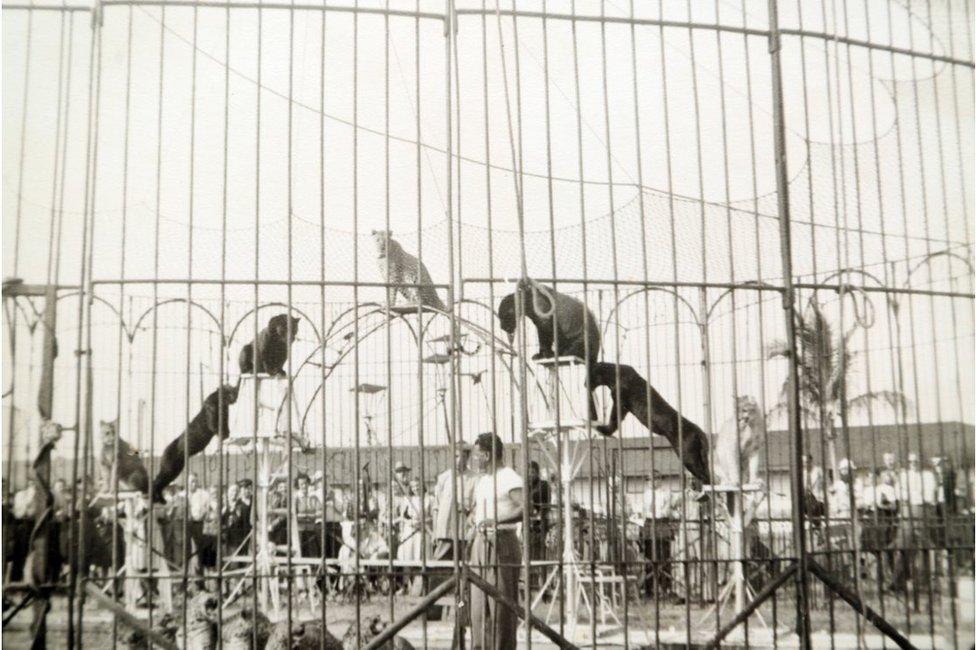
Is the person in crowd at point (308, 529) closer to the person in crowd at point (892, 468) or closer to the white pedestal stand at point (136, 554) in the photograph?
the white pedestal stand at point (136, 554)

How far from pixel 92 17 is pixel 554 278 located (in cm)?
283

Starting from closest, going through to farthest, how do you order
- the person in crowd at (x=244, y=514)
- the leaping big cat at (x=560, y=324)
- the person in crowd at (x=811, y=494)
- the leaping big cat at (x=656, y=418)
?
1. the person in crowd at (x=811, y=494)
2. the leaping big cat at (x=656, y=418)
3. the leaping big cat at (x=560, y=324)
4. the person in crowd at (x=244, y=514)

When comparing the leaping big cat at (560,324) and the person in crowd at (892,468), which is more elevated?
the leaping big cat at (560,324)

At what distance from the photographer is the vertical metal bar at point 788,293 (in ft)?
18.0

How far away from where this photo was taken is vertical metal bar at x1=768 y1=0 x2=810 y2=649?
5.48 m

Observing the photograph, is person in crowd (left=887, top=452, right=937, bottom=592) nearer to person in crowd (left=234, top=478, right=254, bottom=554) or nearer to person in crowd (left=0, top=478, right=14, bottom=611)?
person in crowd (left=0, top=478, right=14, bottom=611)

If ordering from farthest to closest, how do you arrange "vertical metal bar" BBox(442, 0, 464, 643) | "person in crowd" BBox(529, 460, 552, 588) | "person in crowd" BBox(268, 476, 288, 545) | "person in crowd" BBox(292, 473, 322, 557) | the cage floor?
"person in crowd" BBox(292, 473, 322, 557) < "person in crowd" BBox(268, 476, 288, 545) < "person in crowd" BBox(529, 460, 552, 588) < the cage floor < "vertical metal bar" BBox(442, 0, 464, 643)

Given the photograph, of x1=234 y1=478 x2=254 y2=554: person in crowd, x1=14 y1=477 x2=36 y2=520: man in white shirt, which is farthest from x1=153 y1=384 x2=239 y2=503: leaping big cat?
x1=234 y1=478 x2=254 y2=554: person in crowd

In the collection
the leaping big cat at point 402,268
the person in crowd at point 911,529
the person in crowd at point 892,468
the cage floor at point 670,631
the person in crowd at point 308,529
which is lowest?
the cage floor at point 670,631

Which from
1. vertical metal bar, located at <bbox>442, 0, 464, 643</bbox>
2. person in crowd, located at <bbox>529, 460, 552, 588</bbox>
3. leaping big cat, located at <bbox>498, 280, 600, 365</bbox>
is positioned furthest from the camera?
person in crowd, located at <bbox>529, 460, 552, 588</bbox>

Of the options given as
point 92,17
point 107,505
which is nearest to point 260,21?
point 92,17

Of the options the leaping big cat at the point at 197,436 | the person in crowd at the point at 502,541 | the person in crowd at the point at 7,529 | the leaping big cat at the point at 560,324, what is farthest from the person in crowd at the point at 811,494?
the person in crowd at the point at 7,529

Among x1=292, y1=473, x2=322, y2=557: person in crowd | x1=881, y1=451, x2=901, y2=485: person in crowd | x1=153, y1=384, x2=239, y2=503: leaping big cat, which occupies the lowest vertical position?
x1=292, y1=473, x2=322, y2=557: person in crowd

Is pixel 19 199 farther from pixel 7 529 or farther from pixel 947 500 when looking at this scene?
pixel 947 500
